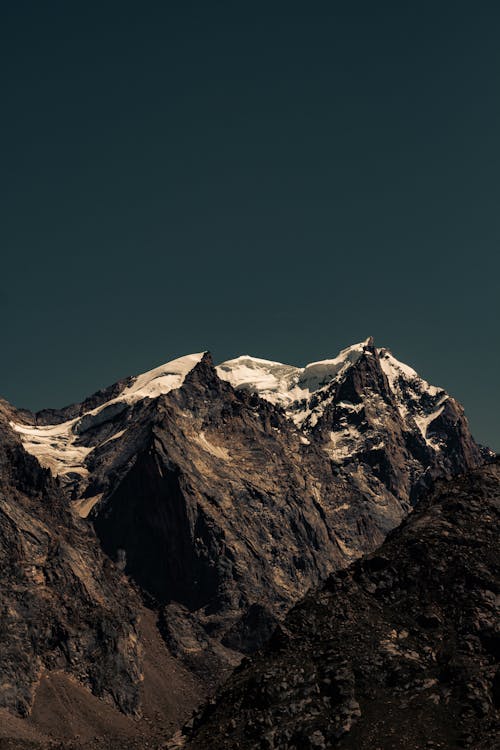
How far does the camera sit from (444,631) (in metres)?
182

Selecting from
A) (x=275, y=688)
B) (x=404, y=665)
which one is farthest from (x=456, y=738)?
(x=275, y=688)

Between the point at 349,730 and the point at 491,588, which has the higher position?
the point at 491,588

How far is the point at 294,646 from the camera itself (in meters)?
187

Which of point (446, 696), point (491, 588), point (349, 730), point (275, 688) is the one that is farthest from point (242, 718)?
point (491, 588)

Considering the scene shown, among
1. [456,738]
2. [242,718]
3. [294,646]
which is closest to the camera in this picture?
[456,738]

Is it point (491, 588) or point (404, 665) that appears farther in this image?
point (491, 588)

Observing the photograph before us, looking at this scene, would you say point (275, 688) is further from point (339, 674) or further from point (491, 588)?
point (491, 588)

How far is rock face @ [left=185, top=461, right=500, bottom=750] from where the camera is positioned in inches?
6427

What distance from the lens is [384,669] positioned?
175m

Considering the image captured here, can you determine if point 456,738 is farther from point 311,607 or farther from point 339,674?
point 311,607

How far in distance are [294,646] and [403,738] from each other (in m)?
Answer: 32.2

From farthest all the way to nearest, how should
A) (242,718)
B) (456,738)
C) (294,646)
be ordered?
1. (294,646)
2. (242,718)
3. (456,738)

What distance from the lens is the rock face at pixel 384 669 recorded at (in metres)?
163

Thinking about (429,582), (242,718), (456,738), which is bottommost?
(242,718)
